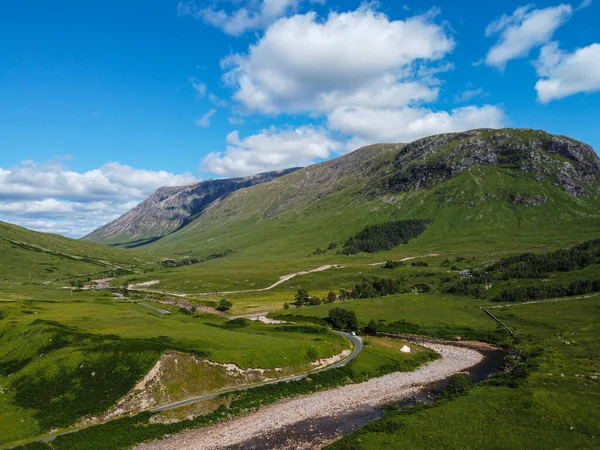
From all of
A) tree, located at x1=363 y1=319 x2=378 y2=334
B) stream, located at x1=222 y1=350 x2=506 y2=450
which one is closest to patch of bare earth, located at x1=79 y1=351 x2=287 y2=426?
stream, located at x1=222 y1=350 x2=506 y2=450

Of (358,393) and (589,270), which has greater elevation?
(589,270)

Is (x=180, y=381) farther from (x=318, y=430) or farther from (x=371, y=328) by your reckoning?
(x=371, y=328)

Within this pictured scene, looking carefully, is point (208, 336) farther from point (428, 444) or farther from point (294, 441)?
point (428, 444)

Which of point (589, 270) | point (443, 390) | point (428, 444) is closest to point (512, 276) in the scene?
point (589, 270)

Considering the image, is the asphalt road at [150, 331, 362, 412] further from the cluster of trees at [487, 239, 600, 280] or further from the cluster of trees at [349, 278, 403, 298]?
the cluster of trees at [487, 239, 600, 280]

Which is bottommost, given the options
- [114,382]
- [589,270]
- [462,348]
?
[462,348]

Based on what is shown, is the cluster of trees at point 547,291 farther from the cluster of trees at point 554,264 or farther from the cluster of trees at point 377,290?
the cluster of trees at point 377,290

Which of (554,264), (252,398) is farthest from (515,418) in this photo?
(554,264)
